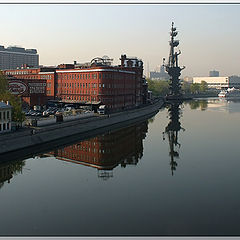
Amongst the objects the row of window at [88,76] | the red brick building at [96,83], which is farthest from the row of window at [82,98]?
the row of window at [88,76]

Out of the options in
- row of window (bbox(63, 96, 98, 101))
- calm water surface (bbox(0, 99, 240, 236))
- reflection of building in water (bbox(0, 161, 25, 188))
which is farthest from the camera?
row of window (bbox(63, 96, 98, 101))

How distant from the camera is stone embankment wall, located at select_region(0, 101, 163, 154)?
52.2 metres

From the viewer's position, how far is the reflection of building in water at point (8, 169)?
1661 inches

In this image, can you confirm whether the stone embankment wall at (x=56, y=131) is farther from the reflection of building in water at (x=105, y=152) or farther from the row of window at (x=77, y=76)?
the row of window at (x=77, y=76)

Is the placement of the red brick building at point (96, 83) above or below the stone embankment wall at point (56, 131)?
above

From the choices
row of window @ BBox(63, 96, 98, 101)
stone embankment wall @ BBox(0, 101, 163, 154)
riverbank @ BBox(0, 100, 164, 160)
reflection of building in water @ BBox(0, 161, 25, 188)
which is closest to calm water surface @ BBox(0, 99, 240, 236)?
reflection of building in water @ BBox(0, 161, 25, 188)

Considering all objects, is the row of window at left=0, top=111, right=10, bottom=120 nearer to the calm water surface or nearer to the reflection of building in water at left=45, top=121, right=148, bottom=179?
the calm water surface

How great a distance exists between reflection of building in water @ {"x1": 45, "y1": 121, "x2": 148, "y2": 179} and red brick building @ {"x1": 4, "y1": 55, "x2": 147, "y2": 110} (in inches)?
1030

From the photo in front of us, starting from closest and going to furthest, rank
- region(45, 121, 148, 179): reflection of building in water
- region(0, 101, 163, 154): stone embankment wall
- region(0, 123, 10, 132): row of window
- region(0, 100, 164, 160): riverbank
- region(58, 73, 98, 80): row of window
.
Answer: region(45, 121, 148, 179): reflection of building in water
region(0, 101, 163, 154): stone embankment wall
region(0, 100, 164, 160): riverbank
region(0, 123, 10, 132): row of window
region(58, 73, 98, 80): row of window

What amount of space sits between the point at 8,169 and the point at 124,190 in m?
19.1

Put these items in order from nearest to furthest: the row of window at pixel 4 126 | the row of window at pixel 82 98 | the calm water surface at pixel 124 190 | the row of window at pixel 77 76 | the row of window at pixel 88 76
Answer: the calm water surface at pixel 124 190
the row of window at pixel 4 126
the row of window at pixel 88 76
the row of window at pixel 82 98
the row of window at pixel 77 76

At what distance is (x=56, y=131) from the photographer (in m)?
64.1

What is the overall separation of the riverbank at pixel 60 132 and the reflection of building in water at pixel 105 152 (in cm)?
410

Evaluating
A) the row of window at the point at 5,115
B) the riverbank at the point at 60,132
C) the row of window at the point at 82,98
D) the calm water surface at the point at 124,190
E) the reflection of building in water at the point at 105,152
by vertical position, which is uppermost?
the row of window at the point at 82,98
